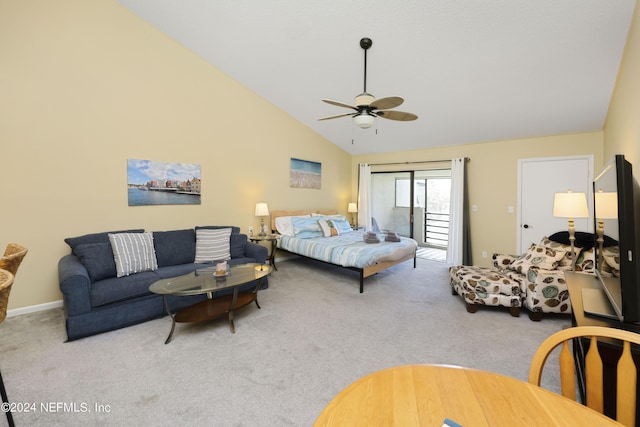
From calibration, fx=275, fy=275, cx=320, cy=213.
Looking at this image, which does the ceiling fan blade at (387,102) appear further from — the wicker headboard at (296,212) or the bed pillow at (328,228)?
the wicker headboard at (296,212)

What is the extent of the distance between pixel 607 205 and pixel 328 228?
4163mm

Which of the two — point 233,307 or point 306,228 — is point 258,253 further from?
point 306,228

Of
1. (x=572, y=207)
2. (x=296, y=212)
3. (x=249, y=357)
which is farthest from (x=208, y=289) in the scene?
(x=572, y=207)

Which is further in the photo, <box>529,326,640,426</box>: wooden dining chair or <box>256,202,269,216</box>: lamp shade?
<box>256,202,269,216</box>: lamp shade

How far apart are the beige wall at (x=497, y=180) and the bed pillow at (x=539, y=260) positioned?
63.8 inches

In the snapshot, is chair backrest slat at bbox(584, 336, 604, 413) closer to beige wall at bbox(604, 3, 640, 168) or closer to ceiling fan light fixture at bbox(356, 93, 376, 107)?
beige wall at bbox(604, 3, 640, 168)

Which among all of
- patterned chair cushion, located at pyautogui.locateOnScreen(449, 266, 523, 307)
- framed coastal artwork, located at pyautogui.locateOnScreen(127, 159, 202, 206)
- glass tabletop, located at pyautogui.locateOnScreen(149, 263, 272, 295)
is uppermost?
framed coastal artwork, located at pyautogui.locateOnScreen(127, 159, 202, 206)

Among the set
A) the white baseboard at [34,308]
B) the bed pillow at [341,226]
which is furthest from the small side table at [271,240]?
the white baseboard at [34,308]

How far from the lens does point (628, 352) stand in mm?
931

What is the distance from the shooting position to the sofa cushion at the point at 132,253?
317 cm

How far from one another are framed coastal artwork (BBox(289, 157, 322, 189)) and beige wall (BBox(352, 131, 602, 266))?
9.03 feet

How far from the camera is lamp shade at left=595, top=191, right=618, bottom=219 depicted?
1.46m

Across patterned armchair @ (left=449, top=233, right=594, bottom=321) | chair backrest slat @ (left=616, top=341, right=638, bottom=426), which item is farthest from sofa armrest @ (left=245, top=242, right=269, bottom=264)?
chair backrest slat @ (left=616, top=341, right=638, bottom=426)

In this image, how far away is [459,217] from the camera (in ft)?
17.8
